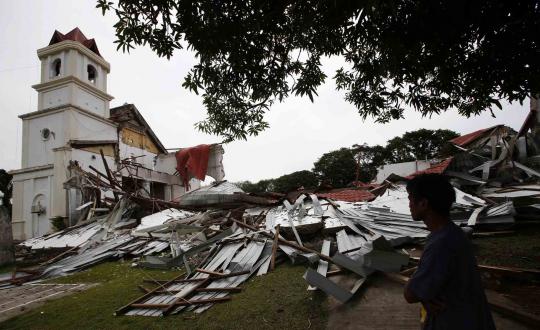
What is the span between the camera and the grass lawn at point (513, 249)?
4.69m

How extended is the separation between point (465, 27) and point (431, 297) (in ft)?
9.58

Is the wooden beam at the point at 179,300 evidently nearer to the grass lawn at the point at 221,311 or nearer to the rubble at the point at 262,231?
the rubble at the point at 262,231

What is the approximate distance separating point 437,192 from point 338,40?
2.86 metres

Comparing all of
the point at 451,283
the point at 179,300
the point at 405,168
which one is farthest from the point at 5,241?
the point at 405,168

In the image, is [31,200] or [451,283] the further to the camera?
[31,200]

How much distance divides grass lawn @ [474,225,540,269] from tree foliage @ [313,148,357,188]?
34.0 m

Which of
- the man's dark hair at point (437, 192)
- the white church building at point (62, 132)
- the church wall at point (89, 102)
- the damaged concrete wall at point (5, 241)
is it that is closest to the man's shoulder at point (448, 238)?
the man's dark hair at point (437, 192)

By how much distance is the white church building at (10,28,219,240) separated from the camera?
16.2 meters

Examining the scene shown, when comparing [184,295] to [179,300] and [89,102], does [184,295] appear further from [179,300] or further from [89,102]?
[89,102]

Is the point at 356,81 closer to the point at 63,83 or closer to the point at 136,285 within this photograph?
the point at 136,285

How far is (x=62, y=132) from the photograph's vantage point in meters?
16.8

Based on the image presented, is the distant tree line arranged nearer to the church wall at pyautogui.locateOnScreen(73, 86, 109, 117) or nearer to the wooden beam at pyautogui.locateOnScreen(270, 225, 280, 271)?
the church wall at pyautogui.locateOnScreen(73, 86, 109, 117)

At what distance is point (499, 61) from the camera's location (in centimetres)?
313

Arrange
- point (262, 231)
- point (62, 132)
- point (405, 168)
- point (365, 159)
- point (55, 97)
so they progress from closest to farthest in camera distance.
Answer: point (262, 231), point (62, 132), point (55, 97), point (405, 168), point (365, 159)
